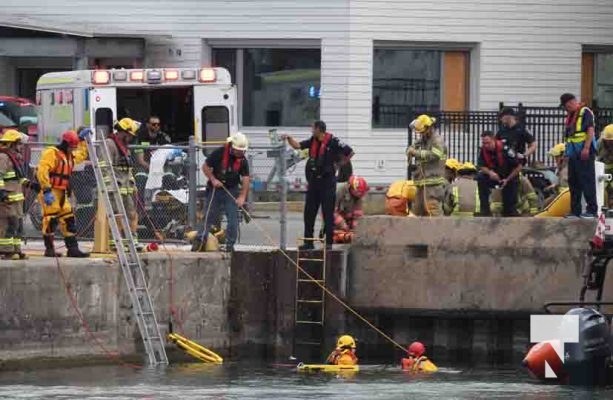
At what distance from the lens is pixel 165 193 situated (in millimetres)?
22172

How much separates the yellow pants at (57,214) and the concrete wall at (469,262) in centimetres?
370

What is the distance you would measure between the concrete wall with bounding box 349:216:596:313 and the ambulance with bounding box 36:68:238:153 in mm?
6763

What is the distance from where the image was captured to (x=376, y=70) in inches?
1340

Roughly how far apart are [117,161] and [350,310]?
136 inches

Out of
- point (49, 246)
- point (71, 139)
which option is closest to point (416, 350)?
point (49, 246)

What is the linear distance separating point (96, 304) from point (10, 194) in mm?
1639

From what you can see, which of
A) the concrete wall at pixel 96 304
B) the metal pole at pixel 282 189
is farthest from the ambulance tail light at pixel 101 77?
the concrete wall at pixel 96 304

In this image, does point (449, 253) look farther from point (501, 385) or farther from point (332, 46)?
point (332, 46)

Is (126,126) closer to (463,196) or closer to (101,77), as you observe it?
(463,196)

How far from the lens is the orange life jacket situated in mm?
20109

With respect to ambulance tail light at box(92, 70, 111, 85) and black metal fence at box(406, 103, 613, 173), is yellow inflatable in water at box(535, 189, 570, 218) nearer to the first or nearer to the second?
black metal fence at box(406, 103, 613, 173)

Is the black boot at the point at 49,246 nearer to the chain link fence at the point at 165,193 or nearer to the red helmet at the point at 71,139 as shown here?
the red helmet at the point at 71,139

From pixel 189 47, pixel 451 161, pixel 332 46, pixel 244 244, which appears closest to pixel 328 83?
pixel 332 46

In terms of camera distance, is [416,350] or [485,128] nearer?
[416,350]
